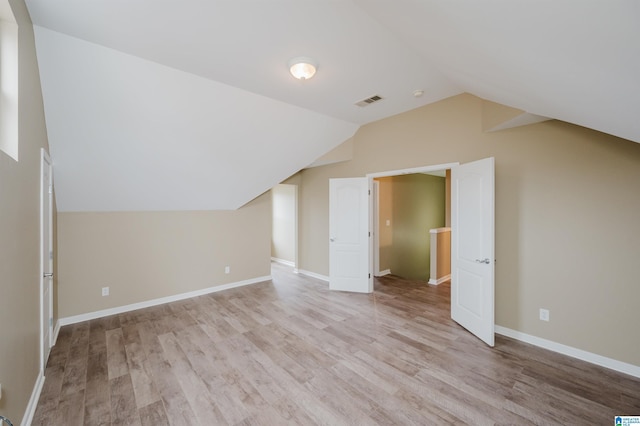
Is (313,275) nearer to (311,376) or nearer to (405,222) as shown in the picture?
(405,222)

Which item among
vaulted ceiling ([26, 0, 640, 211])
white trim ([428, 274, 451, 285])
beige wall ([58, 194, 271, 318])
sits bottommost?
white trim ([428, 274, 451, 285])

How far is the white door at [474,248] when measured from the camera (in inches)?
113

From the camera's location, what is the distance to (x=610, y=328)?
2457 mm

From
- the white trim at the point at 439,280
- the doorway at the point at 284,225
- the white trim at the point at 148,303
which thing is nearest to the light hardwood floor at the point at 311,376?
the white trim at the point at 148,303

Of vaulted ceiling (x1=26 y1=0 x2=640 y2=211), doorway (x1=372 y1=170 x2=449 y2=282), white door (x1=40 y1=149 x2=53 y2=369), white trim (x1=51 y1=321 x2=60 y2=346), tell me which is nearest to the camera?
vaulted ceiling (x1=26 y1=0 x2=640 y2=211)

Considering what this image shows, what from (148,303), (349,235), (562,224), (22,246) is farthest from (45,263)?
(562,224)

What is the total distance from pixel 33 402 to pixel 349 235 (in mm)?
4084

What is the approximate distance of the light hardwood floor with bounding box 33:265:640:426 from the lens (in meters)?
1.92

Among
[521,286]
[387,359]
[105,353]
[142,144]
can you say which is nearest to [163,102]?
[142,144]

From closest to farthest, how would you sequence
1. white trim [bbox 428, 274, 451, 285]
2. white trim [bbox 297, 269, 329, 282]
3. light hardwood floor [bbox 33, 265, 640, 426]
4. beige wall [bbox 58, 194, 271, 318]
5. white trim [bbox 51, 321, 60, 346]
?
light hardwood floor [bbox 33, 265, 640, 426], white trim [bbox 51, 321, 60, 346], beige wall [bbox 58, 194, 271, 318], white trim [bbox 428, 274, 451, 285], white trim [bbox 297, 269, 329, 282]

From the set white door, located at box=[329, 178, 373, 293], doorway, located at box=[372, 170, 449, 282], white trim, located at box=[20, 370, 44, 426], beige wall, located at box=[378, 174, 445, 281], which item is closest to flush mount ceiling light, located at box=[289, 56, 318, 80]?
white door, located at box=[329, 178, 373, 293]

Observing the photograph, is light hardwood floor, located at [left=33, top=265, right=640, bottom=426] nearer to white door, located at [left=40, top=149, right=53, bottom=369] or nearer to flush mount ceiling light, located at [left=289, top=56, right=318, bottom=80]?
white door, located at [left=40, top=149, right=53, bottom=369]

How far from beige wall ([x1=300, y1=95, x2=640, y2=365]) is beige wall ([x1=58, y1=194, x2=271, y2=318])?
12.8ft

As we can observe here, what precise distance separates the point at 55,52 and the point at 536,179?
4.84 metres
